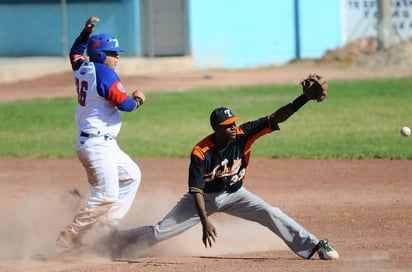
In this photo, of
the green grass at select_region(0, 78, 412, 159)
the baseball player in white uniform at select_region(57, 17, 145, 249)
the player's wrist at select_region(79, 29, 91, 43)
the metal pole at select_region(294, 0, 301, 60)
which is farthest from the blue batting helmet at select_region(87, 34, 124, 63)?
the metal pole at select_region(294, 0, 301, 60)

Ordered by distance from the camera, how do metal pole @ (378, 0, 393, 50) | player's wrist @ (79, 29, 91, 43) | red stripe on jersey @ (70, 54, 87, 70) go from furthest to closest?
metal pole @ (378, 0, 393, 50)
player's wrist @ (79, 29, 91, 43)
red stripe on jersey @ (70, 54, 87, 70)

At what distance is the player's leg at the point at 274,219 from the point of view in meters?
8.10

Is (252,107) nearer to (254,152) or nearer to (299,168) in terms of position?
(254,152)

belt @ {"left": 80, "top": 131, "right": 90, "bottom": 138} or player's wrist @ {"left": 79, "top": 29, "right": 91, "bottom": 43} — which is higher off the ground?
player's wrist @ {"left": 79, "top": 29, "right": 91, "bottom": 43}

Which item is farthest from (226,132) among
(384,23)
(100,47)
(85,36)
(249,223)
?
(384,23)

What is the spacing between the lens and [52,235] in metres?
9.69

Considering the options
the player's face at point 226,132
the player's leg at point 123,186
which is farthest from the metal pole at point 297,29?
the player's face at point 226,132

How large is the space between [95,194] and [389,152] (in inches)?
293

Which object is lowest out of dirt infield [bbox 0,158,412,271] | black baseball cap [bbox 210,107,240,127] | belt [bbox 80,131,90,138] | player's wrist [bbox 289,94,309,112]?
dirt infield [bbox 0,158,412,271]

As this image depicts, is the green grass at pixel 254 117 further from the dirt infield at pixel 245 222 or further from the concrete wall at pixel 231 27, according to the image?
the concrete wall at pixel 231 27

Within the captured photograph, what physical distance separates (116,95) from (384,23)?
76.1 ft

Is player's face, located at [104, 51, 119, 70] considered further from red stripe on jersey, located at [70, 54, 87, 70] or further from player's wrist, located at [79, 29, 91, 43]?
player's wrist, located at [79, 29, 91, 43]

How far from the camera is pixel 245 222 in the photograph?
403 inches

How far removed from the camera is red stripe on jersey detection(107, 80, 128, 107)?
27.3 ft
